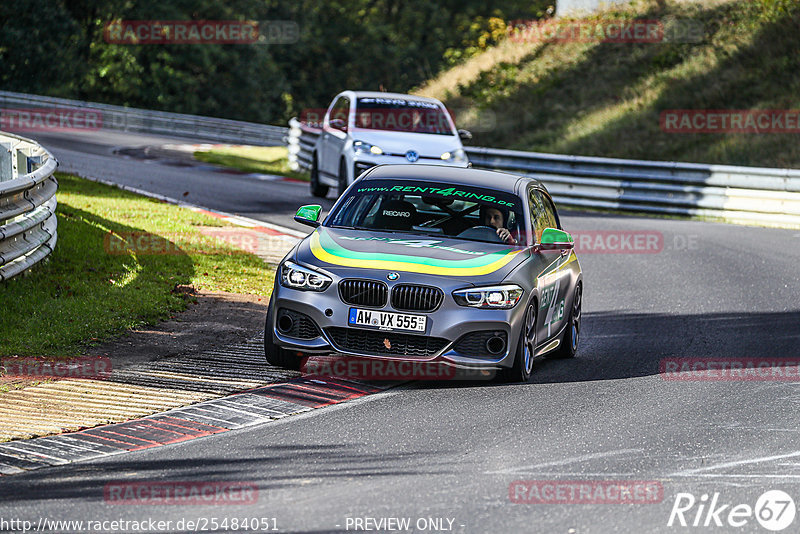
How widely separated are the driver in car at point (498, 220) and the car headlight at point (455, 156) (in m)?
10.0

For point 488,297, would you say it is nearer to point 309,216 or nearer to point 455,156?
point 309,216

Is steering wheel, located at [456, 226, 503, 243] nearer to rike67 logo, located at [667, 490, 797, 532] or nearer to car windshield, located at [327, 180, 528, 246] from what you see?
car windshield, located at [327, 180, 528, 246]

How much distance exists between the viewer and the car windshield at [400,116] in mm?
21328

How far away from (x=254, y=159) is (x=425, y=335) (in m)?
27.9

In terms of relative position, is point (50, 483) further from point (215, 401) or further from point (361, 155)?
point (361, 155)

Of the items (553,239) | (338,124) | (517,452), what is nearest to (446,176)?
(553,239)

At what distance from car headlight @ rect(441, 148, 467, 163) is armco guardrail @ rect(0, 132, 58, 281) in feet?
26.1

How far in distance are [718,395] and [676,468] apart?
2485 mm

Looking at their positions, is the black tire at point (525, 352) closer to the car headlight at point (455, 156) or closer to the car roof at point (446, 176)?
the car roof at point (446, 176)

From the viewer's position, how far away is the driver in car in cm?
1028

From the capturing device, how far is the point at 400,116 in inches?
845

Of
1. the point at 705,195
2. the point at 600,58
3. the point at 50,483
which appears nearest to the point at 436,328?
the point at 50,483

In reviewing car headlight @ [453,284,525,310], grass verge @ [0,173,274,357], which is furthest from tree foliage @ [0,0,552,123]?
car headlight @ [453,284,525,310]

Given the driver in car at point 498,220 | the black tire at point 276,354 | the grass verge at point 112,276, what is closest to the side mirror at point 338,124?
the grass verge at point 112,276
